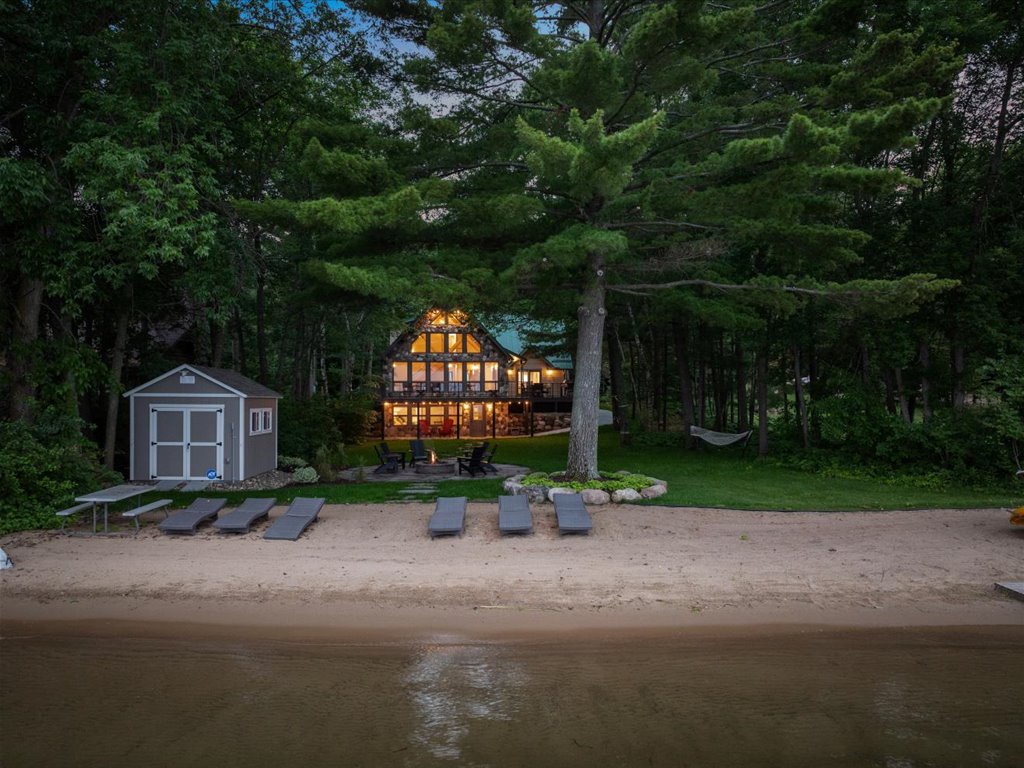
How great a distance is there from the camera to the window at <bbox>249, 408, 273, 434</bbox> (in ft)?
46.7

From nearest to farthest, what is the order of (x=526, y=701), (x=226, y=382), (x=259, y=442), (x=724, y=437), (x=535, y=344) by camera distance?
(x=526, y=701), (x=226, y=382), (x=259, y=442), (x=724, y=437), (x=535, y=344)

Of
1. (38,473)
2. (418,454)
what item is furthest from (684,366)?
(38,473)

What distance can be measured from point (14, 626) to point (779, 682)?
23.4ft

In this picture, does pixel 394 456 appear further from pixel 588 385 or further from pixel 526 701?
pixel 526 701

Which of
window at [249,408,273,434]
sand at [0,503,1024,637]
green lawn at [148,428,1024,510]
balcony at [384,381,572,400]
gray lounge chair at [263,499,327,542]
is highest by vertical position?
balcony at [384,381,572,400]

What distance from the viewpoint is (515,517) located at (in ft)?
28.8

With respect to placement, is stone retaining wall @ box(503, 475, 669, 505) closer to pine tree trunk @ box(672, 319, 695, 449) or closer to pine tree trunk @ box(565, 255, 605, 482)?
pine tree trunk @ box(565, 255, 605, 482)

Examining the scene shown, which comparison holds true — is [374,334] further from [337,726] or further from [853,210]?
[337,726]

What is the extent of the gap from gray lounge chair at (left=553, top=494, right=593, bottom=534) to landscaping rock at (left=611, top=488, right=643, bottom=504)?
1.40 meters

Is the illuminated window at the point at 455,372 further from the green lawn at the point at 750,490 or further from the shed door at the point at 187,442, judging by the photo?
the shed door at the point at 187,442

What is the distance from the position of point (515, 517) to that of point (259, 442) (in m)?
8.76

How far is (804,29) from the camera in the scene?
9.97 meters

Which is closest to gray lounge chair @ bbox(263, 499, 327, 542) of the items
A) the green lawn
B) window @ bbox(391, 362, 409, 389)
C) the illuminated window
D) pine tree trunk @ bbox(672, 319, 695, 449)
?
the green lawn

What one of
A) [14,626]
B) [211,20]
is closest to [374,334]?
[211,20]
